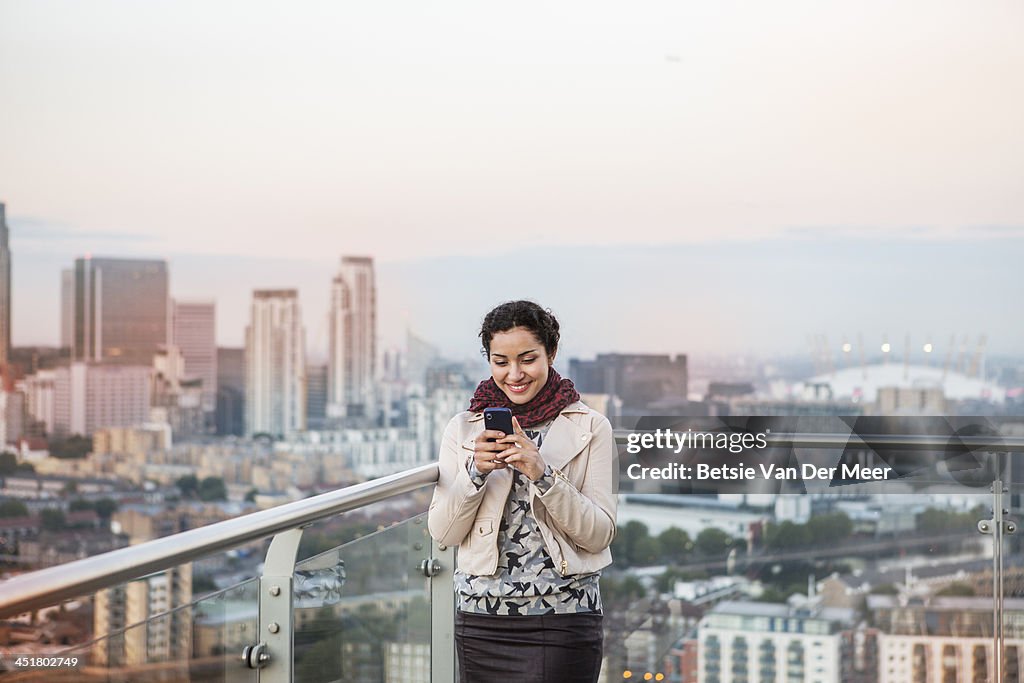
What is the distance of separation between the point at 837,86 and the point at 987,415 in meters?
5.90

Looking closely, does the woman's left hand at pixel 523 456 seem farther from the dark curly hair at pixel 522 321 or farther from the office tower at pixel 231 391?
the office tower at pixel 231 391

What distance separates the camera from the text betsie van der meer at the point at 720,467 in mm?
4367

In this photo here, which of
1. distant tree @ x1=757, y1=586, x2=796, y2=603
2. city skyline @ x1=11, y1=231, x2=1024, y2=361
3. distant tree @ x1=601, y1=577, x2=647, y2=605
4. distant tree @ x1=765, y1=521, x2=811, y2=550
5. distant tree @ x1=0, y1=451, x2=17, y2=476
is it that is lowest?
distant tree @ x1=0, y1=451, x2=17, y2=476

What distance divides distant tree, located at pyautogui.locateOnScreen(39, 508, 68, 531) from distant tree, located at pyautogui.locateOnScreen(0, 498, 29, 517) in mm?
390

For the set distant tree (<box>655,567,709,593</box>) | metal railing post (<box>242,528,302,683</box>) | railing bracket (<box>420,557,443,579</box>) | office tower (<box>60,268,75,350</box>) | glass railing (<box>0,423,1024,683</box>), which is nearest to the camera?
glass railing (<box>0,423,1024,683</box>)

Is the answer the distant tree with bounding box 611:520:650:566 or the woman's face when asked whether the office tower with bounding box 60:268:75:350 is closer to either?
the distant tree with bounding box 611:520:650:566

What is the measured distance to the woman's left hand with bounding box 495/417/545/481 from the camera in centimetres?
201

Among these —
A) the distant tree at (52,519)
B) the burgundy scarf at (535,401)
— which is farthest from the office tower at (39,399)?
the burgundy scarf at (535,401)

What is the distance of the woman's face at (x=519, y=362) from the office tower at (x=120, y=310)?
82.9 ft

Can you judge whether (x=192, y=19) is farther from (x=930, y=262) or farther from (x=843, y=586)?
(x=843, y=586)

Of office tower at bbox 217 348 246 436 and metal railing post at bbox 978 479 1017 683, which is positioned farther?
office tower at bbox 217 348 246 436

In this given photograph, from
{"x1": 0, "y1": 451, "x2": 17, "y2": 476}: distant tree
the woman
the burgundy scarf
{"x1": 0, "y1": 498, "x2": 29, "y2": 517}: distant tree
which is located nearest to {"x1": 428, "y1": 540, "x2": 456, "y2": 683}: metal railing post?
the woman

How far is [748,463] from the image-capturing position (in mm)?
5688

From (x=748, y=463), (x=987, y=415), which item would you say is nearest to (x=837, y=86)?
(x=987, y=415)
